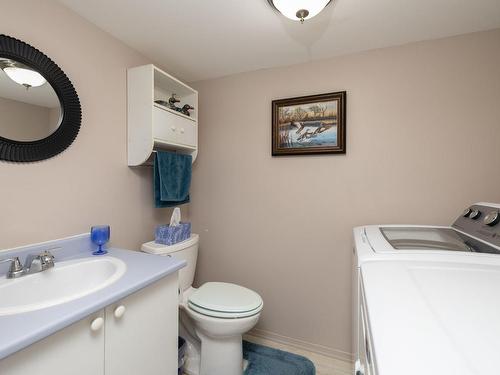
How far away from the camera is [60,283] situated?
1117 millimetres

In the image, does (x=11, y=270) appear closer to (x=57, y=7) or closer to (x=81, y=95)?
(x=81, y=95)

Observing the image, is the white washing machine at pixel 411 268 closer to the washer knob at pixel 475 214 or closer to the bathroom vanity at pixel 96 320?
the washer knob at pixel 475 214

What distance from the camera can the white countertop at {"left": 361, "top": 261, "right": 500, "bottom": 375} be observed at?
0.40m

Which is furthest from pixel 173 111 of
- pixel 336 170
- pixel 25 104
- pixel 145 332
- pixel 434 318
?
pixel 434 318

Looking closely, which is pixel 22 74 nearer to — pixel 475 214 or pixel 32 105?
pixel 32 105

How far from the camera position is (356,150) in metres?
1.67

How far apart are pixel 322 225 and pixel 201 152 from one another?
1159 mm

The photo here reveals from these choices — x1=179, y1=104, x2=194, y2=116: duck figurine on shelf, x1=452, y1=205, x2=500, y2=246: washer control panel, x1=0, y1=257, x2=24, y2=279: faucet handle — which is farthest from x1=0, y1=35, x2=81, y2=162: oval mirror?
x1=452, y1=205, x2=500, y2=246: washer control panel

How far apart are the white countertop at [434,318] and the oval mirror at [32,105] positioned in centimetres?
147

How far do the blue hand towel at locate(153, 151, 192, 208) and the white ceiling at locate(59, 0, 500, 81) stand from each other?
2.39 feet

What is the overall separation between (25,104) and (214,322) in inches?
56.6

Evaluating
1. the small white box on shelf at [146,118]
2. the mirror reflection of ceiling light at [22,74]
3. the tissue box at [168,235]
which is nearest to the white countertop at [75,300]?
the tissue box at [168,235]

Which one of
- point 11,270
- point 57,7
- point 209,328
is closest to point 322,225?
point 209,328

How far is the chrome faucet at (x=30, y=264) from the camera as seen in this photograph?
1.00 meters
